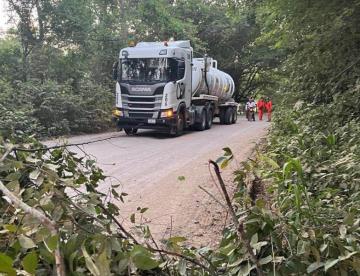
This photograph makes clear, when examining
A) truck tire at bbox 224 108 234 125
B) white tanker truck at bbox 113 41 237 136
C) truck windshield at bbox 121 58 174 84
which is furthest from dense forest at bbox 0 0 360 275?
truck tire at bbox 224 108 234 125

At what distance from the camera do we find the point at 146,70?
16125mm

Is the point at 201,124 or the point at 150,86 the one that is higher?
the point at 150,86

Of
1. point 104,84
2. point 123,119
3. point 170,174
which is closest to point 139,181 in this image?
point 170,174

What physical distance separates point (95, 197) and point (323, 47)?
8447 millimetres

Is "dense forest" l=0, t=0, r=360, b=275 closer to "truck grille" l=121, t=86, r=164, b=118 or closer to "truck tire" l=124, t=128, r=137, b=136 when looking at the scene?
"truck tire" l=124, t=128, r=137, b=136

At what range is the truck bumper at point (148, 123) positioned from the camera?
1591 centimetres

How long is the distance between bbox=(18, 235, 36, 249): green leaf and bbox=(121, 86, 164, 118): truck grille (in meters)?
13.9

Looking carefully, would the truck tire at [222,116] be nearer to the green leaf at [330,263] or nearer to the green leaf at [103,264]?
the green leaf at [330,263]

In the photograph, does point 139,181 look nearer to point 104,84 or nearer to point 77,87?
point 77,87

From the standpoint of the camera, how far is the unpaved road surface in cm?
545

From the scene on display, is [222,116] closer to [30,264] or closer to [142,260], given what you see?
[142,260]

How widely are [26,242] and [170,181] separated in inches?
245

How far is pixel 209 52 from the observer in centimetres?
3809

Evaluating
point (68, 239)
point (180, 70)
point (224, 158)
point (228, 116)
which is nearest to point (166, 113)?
point (180, 70)
